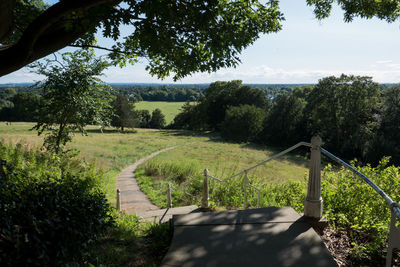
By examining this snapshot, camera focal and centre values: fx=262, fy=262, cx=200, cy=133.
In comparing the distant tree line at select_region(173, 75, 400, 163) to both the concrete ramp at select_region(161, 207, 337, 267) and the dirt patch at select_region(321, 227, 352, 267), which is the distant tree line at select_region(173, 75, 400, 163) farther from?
the concrete ramp at select_region(161, 207, 337, 267)

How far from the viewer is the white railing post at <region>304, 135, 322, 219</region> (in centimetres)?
349

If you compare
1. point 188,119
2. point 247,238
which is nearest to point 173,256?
point 247,238

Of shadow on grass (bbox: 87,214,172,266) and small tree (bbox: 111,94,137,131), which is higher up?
small tree (bbox: 111,94,137,131)

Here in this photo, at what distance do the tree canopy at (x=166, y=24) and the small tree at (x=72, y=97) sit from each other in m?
3.86

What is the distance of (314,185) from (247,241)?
4.10ft

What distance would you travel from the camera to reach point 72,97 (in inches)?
423

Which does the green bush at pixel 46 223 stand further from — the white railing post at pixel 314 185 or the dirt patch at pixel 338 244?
the dirt patch at pixel 338 244

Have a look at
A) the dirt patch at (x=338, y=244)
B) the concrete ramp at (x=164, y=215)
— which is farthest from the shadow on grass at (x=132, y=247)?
the dirt patch at (x=338, y=244)

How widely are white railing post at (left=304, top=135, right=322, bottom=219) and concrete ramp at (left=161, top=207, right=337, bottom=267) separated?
188mm

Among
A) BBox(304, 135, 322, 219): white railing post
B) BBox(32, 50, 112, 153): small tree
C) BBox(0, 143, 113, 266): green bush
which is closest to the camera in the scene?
BBox(0, 143, 113, 266): green bush

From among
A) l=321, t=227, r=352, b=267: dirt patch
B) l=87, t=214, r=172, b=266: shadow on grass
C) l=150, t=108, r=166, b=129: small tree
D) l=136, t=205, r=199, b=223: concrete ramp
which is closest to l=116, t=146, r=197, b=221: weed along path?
l=136, t=205, r=199, b=223: concrete ramp

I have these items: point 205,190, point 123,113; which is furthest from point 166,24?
Answer: point 123,113

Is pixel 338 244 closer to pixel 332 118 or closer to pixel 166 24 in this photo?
pixel 166 24

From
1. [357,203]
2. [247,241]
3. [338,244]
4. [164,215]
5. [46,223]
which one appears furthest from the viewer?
[164,215]
